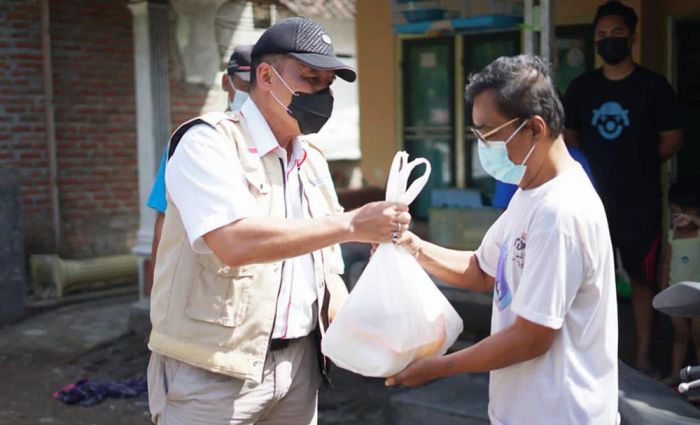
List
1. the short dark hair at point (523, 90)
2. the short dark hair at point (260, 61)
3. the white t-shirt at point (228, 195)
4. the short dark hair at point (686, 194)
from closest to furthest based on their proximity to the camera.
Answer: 1. the short dark hair at point (523, 90)
2. the white t-shirt at point (228, 195)
3. the short dark hair at point (260, 61)
4. the short dark hair at point (686, 194)

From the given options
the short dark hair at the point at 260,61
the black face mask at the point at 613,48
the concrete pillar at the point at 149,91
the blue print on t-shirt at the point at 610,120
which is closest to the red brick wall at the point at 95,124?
the concrete pillar at the point at 149,91

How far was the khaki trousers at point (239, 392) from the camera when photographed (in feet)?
9.18

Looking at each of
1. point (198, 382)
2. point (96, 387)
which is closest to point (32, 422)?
point (96, 387)

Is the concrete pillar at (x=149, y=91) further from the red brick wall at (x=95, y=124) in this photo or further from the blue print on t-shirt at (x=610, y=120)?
the blue print on t-shirt at (x=610, y=120)

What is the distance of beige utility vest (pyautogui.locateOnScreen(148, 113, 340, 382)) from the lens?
9.05 ft

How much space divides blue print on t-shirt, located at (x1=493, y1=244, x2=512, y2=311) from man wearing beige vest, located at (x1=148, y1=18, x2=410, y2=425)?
0.30 m

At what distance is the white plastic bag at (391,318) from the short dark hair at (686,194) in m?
3.07

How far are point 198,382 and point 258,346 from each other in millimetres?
206

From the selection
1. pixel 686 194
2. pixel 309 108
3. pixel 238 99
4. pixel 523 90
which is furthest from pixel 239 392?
pixel 686 194

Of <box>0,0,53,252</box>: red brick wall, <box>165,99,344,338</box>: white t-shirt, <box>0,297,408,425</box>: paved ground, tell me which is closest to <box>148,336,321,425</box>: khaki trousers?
<box>165,99,344,338</box>: white t-shirt

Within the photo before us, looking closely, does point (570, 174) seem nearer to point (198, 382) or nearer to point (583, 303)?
point (583, 303)

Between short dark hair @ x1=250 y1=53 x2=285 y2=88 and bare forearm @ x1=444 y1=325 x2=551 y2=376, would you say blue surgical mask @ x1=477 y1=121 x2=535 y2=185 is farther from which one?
short dark hair @ x1=250 y1=53 x2=285 y2=88

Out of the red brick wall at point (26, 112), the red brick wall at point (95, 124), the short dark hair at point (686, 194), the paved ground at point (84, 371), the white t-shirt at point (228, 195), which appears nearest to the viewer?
the white t-shirt at point (228, 195)

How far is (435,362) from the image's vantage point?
2.63m
